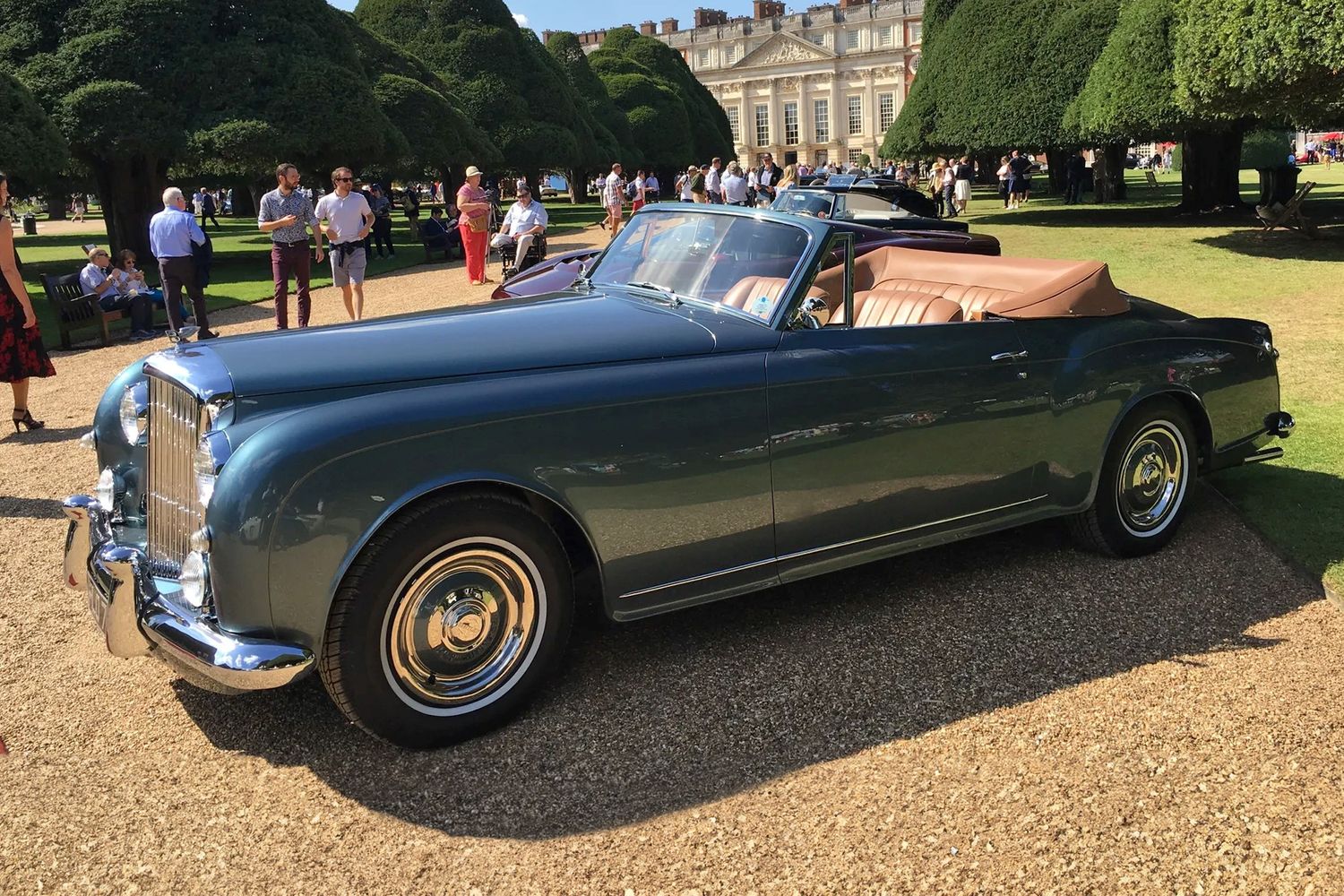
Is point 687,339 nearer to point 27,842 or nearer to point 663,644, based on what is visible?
point 663,644

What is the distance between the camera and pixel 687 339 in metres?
3.83

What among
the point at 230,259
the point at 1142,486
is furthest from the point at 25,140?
the point at 1142,486

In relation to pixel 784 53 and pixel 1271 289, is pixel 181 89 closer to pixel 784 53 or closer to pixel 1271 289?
pixel 1271 289

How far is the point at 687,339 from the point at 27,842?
2.55m

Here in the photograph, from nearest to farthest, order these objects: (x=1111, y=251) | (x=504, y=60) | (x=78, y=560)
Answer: (x=78, y=560)
(x=1111, y=251)
(x=504, y=60)

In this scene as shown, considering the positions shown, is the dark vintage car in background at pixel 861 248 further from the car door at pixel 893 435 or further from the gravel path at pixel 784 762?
the gravel path at pixel 784 762

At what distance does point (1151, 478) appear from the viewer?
5.01m

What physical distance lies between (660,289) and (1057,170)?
156ft

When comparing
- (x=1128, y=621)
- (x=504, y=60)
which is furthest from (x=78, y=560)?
(x=504, y=60)

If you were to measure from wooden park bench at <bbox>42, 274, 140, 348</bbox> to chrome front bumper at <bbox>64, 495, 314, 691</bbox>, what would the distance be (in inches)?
424

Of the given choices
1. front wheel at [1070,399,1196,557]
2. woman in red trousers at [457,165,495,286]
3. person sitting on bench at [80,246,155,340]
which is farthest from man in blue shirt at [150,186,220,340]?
front wheel at [1070,399,1196,557]

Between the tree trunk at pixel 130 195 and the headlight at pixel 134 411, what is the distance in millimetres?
21971

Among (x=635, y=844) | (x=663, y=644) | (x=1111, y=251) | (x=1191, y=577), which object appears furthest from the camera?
(x=1111, y=251)

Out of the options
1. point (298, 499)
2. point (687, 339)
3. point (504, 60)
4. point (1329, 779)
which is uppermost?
point (504, 60)
